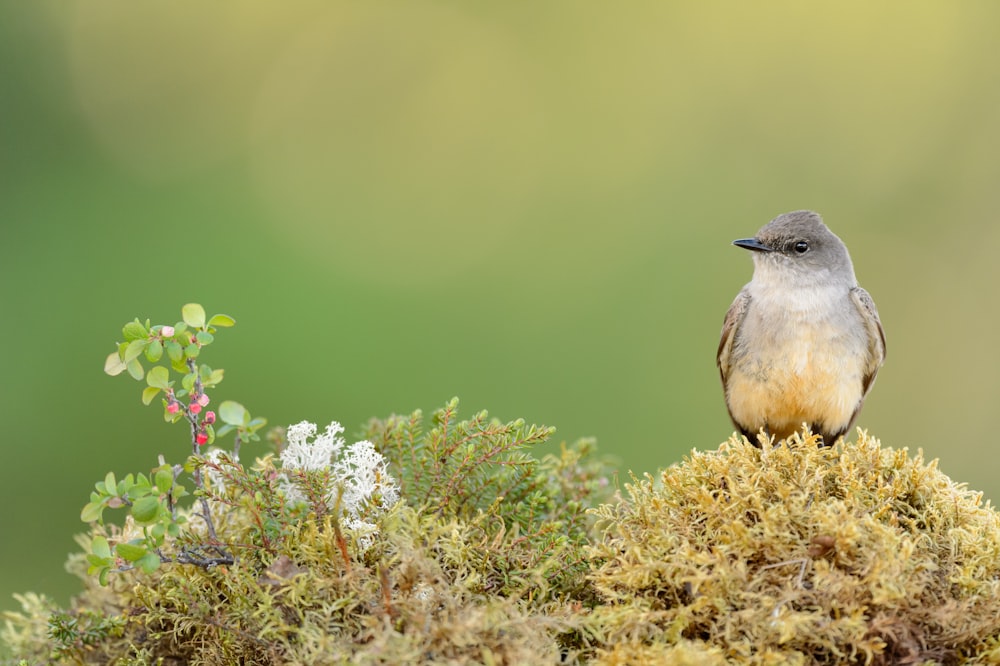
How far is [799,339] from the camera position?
4.18 m

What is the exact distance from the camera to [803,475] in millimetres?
2453

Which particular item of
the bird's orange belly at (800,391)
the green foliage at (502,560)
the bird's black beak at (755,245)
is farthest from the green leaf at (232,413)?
the bird's black beak at (755,245)

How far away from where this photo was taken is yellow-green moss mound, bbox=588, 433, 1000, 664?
1.99 meters

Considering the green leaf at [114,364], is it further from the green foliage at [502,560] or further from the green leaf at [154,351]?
the green leaf at [154,351]

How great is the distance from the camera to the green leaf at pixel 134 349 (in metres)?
2.36

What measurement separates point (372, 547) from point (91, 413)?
236 inches

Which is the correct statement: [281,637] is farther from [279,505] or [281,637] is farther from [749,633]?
[749,633]

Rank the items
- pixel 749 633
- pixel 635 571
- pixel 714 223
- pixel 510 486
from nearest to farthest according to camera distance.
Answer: pixel 749 633, pixel 635 571, pixel 510 486, pixel 714 223

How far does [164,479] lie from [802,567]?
157 centimetres

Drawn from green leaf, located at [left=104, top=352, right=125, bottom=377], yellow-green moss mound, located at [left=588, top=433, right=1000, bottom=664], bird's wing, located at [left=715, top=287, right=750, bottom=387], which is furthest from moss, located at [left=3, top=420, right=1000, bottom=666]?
bird's wing, located at [left=715, top=287, right=750, bottom=387]

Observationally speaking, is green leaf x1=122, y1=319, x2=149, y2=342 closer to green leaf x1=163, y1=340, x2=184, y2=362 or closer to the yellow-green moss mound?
green leaf x1=163, y1=340, x2=184, y2=362

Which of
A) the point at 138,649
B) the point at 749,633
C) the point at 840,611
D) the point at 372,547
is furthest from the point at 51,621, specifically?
the point at 840,611

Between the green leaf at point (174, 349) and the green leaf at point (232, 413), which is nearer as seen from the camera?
the green leaf at point (174, 349)

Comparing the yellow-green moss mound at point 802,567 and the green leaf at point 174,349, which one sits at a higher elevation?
the green leaf at point 174,349
